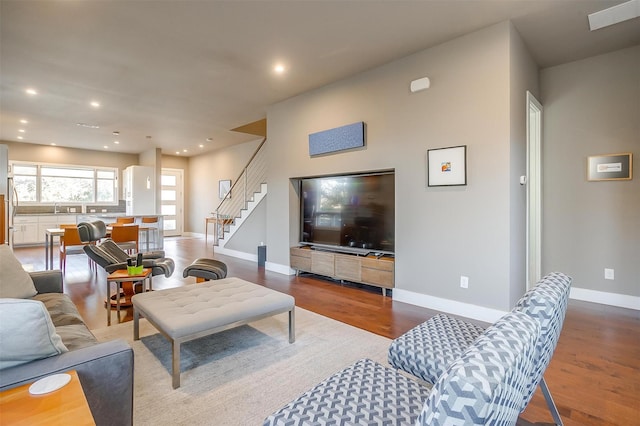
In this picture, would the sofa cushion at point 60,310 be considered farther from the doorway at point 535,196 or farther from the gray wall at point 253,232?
the doorway at point 535,196

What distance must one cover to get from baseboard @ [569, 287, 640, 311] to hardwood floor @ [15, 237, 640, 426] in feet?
0.44

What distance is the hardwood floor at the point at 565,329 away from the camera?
1.79 meters

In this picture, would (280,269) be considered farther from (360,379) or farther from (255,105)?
(360,379)

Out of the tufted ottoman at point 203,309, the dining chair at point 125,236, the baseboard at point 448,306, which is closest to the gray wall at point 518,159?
the baseboard at point 448,306

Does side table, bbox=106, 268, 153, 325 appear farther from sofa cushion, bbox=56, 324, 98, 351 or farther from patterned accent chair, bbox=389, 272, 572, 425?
patterned accent chair, bbox=389, 272, 572, 425

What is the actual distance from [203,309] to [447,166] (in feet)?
9.04

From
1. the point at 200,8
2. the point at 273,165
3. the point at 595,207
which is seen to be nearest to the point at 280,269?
the point at 273,165

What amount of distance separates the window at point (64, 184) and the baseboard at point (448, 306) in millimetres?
10126

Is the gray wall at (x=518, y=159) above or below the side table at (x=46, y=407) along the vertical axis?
above

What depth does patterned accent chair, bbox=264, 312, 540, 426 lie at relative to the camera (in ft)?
Answer: 2.09

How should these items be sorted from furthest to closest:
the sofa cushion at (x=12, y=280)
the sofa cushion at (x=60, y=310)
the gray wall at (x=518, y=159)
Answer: the gray wall at (x=518, y=159), the sofa cushion at (x=12, y=280), the sofa cushion at (x=60, y=310)

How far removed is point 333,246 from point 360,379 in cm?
334

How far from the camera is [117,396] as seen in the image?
1207 millimetres

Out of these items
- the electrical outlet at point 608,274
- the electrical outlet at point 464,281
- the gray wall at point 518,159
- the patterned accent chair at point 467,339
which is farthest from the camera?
the electrical outlet at point 608,274
